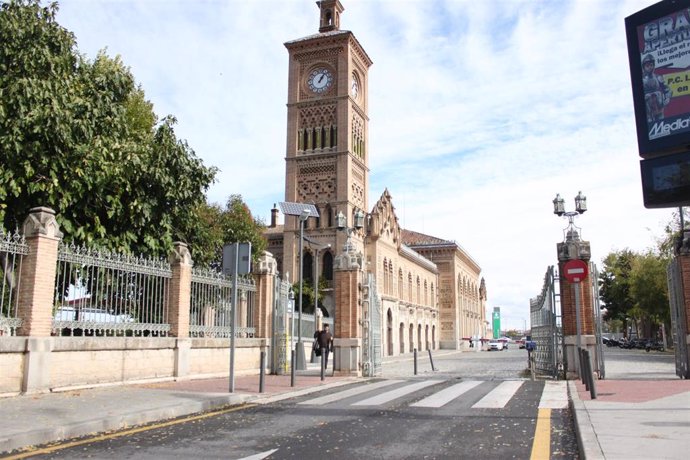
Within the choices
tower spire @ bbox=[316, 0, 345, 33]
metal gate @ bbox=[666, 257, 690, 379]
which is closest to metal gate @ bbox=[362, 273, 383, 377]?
metal gate @ bbox=[666, 257, 690, 379]

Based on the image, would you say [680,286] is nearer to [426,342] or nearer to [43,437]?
[43,437]

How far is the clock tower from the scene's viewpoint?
177ft

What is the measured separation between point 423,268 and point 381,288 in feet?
59.7

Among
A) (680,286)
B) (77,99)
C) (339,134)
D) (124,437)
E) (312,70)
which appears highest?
(312,70)

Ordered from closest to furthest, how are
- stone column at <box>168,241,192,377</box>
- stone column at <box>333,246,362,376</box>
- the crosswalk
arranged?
the crosswalk < stone column at <box>168,241,192,377</box> < stone column at <box>333,246,362,376</box>

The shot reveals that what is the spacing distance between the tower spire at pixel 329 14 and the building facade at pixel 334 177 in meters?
0.09

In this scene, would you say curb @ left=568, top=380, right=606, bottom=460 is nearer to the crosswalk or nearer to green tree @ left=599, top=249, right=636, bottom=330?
the crosswalk

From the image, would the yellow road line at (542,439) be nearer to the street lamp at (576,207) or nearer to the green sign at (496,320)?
the street lamp at (576,207)

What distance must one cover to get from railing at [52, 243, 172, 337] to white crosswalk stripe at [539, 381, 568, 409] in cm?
830

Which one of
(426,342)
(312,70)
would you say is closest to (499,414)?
(312,70)

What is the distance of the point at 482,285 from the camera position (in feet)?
360

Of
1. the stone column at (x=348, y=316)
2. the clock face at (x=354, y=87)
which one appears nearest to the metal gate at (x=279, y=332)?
the stone column at (x=348, y=316)

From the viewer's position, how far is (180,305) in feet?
47.5

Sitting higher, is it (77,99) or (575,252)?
(77,99)
